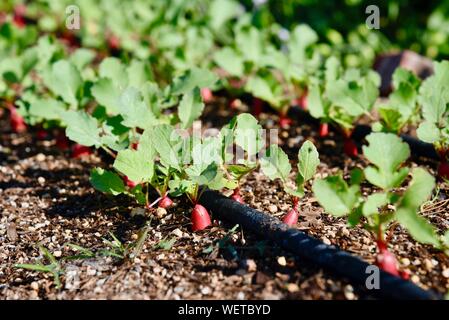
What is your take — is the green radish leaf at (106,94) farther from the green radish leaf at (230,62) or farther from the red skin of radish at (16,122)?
the red skin of radish at (16,122)

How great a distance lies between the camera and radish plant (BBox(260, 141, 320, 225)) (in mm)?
1692

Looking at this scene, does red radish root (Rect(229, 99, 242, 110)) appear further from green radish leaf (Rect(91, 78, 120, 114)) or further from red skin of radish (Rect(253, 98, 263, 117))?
green radish leaf (Rect(91, 78, 120, 114))

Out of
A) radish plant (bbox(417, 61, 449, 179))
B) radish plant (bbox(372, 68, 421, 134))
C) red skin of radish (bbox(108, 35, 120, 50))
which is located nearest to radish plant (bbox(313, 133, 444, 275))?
radish plant (bbox(417, 61, 449, 179))

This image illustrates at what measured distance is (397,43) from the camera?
146 inches

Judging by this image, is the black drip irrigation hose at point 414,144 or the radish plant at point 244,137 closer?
the radish plant at point 244,137

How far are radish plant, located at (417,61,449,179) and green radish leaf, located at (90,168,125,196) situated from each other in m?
1.00

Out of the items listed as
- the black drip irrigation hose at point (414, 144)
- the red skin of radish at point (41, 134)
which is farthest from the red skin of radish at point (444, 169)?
the red skin of radish at point (41, 134)

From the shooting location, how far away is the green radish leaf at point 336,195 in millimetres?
1504

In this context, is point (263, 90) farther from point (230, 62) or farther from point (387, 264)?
point (387, 264)

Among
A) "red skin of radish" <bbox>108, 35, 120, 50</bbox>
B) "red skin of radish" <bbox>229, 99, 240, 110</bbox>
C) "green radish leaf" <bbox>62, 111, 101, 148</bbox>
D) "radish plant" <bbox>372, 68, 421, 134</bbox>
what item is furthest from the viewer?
"red skin of radish" <bbox>108, 35, 120, 50</bbox>

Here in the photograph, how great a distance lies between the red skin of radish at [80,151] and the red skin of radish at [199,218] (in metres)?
0.84
